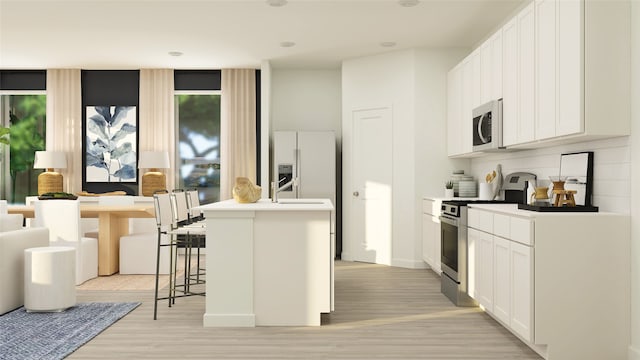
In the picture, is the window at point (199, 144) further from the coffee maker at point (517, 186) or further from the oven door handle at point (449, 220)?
the coffee maker at point (517, 186)

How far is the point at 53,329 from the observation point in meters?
4.08

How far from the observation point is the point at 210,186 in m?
8.92

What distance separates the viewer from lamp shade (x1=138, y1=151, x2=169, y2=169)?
821 cm

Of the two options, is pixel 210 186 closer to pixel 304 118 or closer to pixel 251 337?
pixel 304 118

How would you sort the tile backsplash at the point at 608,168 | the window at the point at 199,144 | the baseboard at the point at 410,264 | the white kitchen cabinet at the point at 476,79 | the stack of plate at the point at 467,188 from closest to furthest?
the tile backsplash at the point at 608,168 < the white kitchen cabinet at the point at 476,79 < the stack of plate at the point at 467,188 < the baseboard at the point at 410,264 < the window at the point at 199,144

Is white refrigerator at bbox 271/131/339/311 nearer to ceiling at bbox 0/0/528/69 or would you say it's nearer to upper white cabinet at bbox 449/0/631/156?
ceiling at bbox 0/0/528/69

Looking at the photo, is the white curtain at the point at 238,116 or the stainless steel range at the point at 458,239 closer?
the stainless steel range at the point at 458,239

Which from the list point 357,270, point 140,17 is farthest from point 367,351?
point 140,17

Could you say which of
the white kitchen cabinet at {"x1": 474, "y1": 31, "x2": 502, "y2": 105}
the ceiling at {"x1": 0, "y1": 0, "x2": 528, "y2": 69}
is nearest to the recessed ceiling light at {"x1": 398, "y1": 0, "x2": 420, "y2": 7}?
the ceiling at {"x1": 0, "y1": 0, "x2": 528, "y2": 69}

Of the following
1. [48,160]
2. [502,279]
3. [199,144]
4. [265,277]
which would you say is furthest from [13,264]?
[199,144]

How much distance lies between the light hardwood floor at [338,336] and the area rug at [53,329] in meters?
0.10

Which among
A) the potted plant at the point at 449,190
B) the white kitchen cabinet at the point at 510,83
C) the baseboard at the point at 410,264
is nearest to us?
the white kitchen cabinet at the point at 510,83

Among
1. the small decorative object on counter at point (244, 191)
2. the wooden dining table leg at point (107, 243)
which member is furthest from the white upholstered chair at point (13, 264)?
the small decorative object on counter at point (244, 191)

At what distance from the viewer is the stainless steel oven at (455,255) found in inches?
190
